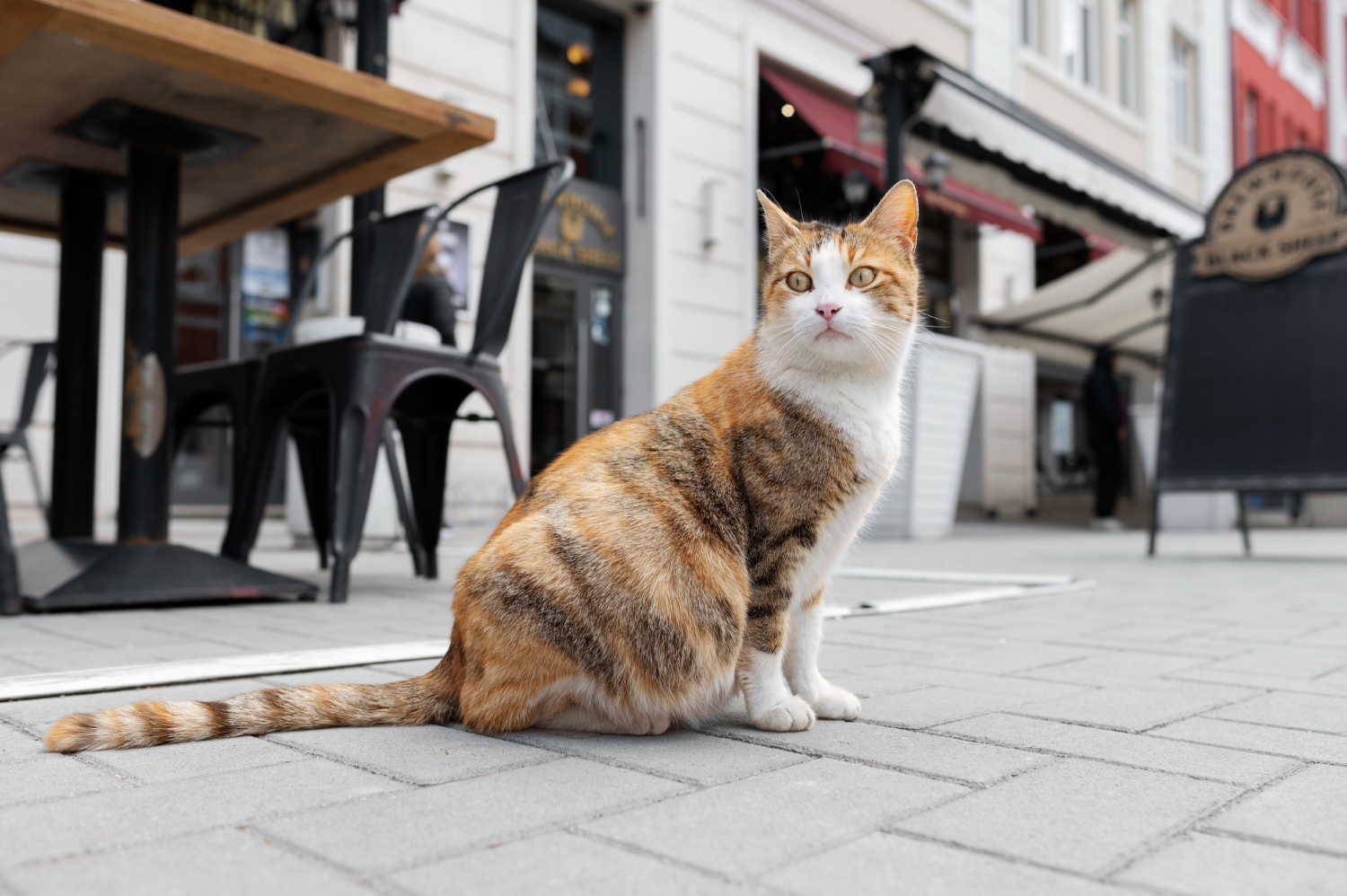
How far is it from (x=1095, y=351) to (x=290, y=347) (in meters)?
10.3

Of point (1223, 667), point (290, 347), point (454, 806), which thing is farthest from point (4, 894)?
point (290, 347)

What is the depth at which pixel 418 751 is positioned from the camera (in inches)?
66.1

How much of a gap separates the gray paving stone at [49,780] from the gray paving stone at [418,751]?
292 mm

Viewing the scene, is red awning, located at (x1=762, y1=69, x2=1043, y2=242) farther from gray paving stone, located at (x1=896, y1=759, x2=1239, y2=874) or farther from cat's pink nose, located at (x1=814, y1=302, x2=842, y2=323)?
gray paving stone, located at (x1=896, y1=759, x2=1239, y2=874)

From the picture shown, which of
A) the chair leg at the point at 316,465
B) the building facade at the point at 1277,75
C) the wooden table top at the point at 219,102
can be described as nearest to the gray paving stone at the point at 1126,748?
the wooden table top at the point at 219,102

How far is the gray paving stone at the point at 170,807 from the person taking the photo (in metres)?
1.23

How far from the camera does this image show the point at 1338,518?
501 inches

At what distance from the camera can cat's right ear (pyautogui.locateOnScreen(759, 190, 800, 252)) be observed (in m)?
2.04

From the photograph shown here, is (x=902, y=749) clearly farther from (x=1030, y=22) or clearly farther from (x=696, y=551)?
(x=1030, y=22)

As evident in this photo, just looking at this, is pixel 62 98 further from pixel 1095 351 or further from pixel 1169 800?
pixel 1095 351

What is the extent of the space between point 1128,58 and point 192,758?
20.1m

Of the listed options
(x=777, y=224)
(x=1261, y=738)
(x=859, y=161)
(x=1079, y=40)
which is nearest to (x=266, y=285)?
(x=859, y=161)

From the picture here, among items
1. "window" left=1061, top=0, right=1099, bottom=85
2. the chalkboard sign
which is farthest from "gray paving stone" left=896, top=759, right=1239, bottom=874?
"window" left=1061, top=0, right=1099, bottom=85

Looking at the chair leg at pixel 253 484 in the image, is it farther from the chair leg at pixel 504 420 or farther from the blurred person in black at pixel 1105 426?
the blurred person in black at pixel 1105 426
